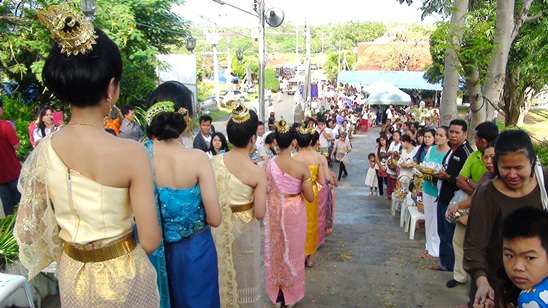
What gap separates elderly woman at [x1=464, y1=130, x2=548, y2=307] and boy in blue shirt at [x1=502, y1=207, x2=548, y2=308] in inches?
12.7

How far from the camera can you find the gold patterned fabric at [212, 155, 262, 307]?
299 centimetres

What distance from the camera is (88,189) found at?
1462 millimetres

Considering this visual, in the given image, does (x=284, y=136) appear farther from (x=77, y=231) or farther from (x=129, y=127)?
(x=129, y=127)

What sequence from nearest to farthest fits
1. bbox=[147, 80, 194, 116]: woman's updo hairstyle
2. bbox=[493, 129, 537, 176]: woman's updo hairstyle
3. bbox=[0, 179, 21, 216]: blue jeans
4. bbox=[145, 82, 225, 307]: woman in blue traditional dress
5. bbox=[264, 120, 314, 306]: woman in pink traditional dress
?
bbox=[493, 129, 537, 176]: woman's updo hairstyle, bbox=[145, 82, 225, 307]: woman in blue traditional dress, bbox=[147, 80, 194, 116]: woman's updo hairstyle, bbox=[264, 120, 314, 306]: woman in pink traditional dress, bbox=[0, 179, 21, 216]: blue jeans

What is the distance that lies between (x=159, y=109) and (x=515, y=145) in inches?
72.6

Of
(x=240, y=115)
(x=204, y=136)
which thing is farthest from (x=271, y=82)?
(x=240, y=115)

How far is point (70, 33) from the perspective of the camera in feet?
4.61

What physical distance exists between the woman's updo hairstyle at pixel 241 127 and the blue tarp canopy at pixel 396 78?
24.1 meters

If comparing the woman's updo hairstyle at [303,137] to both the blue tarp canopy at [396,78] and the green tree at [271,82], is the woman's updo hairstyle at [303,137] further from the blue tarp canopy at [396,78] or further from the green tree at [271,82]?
the green tree at [271,82]

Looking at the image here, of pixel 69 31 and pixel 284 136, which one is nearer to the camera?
pixel 69 31

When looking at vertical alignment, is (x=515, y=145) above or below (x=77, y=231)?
above

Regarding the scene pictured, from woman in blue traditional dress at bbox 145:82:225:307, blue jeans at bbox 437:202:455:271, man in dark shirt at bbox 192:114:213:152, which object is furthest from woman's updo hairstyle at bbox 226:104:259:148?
man in dark shirt at bbox 192:114:213:152

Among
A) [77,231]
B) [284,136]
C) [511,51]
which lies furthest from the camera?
[511,51]

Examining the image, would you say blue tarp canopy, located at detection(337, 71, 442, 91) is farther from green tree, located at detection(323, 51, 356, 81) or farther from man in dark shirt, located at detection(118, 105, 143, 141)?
man in dark shirt, located at detection(118, 105, 143, 141)
